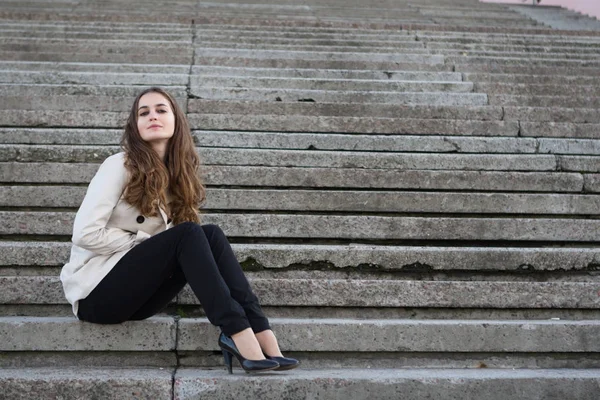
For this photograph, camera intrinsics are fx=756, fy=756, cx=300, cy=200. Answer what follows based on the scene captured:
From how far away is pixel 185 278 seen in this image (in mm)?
3020

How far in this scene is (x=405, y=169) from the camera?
14.4 feet

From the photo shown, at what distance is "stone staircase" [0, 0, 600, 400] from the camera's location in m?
3.06

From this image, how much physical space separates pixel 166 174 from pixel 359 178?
143 centimetres

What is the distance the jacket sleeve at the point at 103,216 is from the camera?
2.88 m

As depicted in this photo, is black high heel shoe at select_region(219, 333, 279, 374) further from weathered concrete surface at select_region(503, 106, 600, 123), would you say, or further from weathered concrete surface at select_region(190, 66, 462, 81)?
weathered concrete surface at select_region(190, 66, 462, 81)

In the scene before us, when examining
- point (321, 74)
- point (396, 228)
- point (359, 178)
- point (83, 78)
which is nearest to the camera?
point (396, 228)

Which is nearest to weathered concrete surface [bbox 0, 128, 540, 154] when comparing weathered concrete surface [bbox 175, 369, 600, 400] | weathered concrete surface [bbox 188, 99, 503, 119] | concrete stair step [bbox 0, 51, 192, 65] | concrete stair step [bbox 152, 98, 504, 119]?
concrete stair step [bbox 152, 98, 504, 119]

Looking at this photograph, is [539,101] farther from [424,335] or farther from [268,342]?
[268,342]

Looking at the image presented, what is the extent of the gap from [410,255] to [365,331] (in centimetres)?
58

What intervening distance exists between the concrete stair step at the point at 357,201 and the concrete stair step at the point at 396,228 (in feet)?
0.58

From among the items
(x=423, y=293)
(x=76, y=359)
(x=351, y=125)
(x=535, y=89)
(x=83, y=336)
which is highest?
(x=535, y=89)

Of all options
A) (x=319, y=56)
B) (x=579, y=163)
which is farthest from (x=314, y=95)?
(x=579, y=163)

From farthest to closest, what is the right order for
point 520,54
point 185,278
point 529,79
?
point 520,54 → point 529,79 → point 185,278

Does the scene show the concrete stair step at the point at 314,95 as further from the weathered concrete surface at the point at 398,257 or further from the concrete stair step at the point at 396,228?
the weathered concrete surface at the point at 398,257
